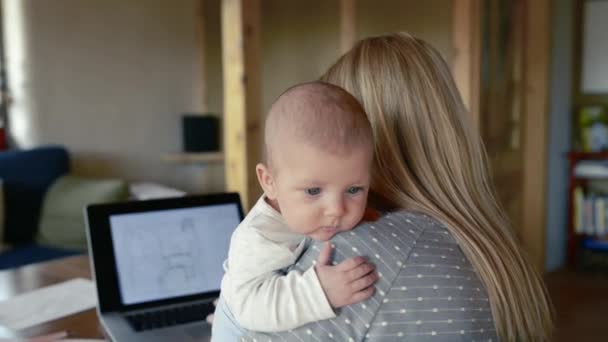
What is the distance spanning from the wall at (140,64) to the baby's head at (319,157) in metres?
2.93

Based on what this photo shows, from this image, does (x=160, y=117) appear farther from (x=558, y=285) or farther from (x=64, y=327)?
(x=64, y=327)

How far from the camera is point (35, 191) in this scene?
3.42 metres

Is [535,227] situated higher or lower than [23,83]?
lower

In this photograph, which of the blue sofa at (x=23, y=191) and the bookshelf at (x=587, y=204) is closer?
the blue sofa at (x=23, y=191)

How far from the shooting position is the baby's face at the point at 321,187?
0.73m

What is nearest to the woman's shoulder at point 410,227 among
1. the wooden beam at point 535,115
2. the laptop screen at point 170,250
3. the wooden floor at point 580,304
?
the laptop screen at point 170,250

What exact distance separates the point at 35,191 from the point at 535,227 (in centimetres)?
306

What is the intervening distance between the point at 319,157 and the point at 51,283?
1133 millimetres

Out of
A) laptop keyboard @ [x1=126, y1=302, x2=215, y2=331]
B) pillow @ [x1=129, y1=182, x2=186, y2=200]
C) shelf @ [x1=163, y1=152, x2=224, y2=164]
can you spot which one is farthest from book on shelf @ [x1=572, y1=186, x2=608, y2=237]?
laptop keyboard @ [x1=126, y1=302, x2=215, y2=331]

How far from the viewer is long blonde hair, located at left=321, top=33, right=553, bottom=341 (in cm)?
82

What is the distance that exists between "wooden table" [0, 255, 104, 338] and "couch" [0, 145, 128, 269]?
1411 millimetres

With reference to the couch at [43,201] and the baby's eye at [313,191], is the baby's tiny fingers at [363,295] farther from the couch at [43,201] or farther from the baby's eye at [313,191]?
the couch at [43,201]

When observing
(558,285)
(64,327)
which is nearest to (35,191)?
(64,327)

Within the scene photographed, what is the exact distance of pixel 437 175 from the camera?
2.81 ft
